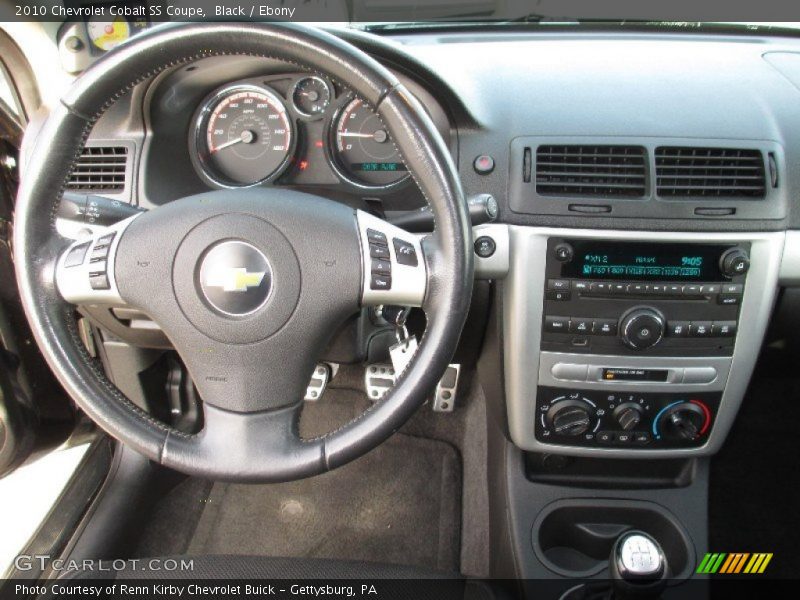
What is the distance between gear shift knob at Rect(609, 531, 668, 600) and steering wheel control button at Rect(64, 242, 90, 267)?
1.11m

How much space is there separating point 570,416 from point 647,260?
1.29ft

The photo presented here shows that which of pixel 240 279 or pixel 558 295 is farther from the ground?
pixel 240 279

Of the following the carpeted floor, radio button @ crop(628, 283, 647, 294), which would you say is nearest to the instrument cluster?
radio button @ crop(628, 283, 647, 294)

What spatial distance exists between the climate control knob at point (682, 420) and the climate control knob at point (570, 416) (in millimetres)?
172

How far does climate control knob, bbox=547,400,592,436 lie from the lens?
59.1 inches

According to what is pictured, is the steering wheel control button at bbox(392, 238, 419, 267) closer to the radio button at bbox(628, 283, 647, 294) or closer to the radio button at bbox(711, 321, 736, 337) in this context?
the radio button at bbox(628, 283, 647, 294)

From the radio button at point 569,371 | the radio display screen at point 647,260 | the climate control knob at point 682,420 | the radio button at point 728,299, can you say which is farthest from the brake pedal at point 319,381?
the radio button at point 728,299

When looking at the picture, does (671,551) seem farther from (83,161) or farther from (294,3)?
(83,161)

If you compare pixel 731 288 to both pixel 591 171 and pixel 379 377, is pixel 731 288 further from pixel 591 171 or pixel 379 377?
pixel 379 377

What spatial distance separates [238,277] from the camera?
3.39 feet

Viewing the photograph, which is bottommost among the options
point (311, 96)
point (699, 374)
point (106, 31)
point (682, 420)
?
point (682, 420)

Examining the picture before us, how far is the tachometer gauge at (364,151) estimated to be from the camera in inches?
58.4

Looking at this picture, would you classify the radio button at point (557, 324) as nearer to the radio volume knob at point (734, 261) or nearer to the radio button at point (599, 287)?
the radio button at point (599, 287)

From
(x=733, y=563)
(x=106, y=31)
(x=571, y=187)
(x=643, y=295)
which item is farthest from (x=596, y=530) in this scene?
(x=106, y=31)
